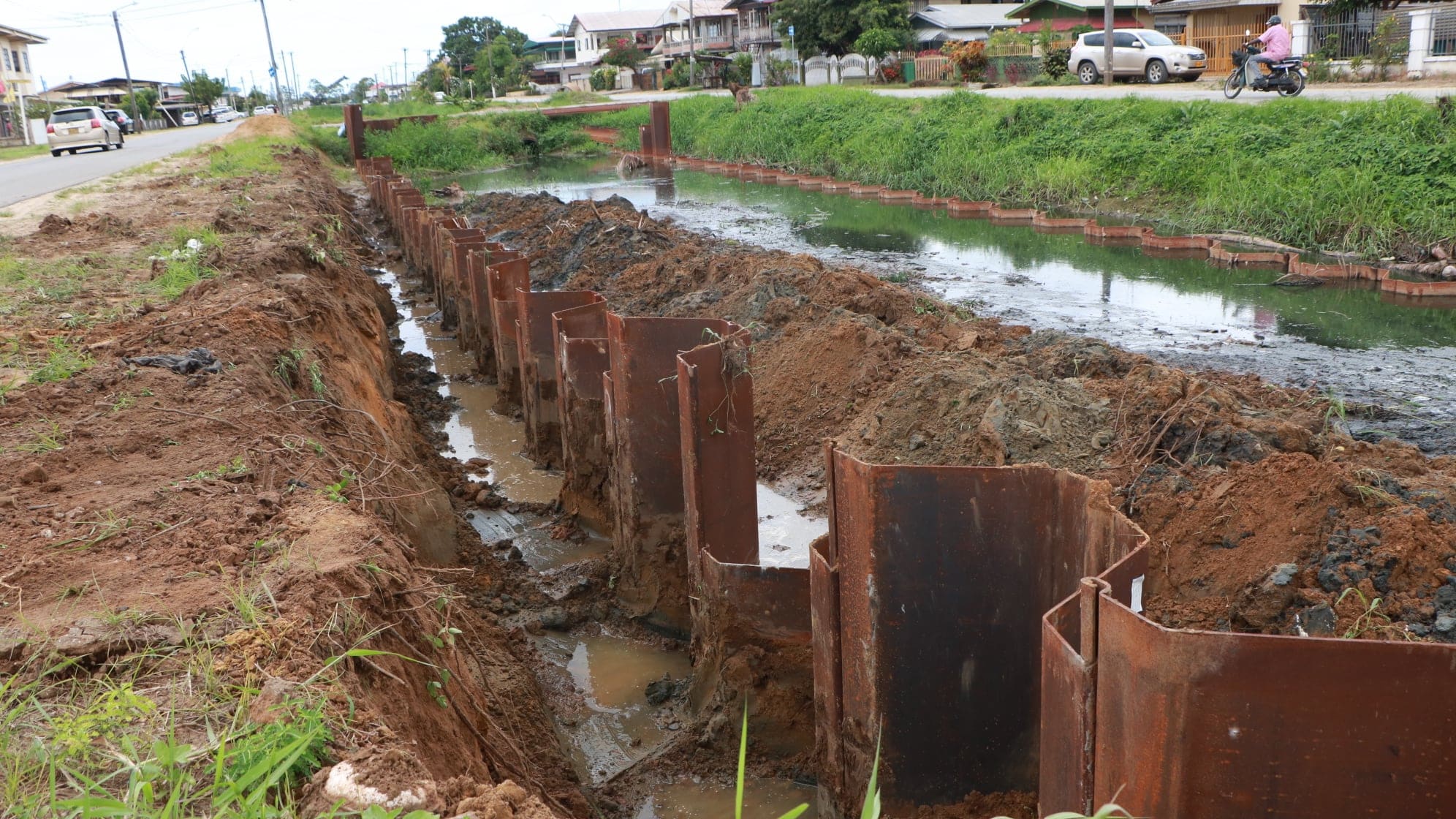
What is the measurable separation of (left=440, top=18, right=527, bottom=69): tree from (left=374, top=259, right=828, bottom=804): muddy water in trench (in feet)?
350

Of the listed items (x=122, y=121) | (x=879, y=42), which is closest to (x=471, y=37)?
(x=122, y=121)

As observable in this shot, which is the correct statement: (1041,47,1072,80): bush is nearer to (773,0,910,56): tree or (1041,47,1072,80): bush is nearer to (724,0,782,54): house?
(773,0,910,56): tree

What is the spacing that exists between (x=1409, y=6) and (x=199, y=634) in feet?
118

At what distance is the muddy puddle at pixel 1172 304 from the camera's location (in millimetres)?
8984

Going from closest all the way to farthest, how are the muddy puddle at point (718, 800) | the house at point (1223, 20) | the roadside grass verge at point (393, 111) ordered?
the muddy puddle at point (718, 800) < the house at point (1223, 20) < the roadside grass verge at point (393, 111)

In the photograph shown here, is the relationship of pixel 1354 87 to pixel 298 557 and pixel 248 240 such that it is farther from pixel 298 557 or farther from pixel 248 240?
pixel 298 557

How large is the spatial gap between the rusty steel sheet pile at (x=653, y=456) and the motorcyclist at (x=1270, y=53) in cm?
2027

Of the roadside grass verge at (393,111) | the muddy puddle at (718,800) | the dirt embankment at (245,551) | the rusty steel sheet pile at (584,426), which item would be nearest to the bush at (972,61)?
the roadside grass verge at (393,111)

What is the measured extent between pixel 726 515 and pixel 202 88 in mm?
98609

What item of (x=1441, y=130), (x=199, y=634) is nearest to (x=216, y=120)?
(x=1441, y=130)

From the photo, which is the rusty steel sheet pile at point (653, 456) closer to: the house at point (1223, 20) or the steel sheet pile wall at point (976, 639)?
the steel sheet pile wall at point (976, 639)

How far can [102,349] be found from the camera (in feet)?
23.0

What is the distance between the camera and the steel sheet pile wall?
278 cm

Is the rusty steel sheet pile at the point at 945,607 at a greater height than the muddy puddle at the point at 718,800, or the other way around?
the rusty steel sheet pile at the point at 945,607
